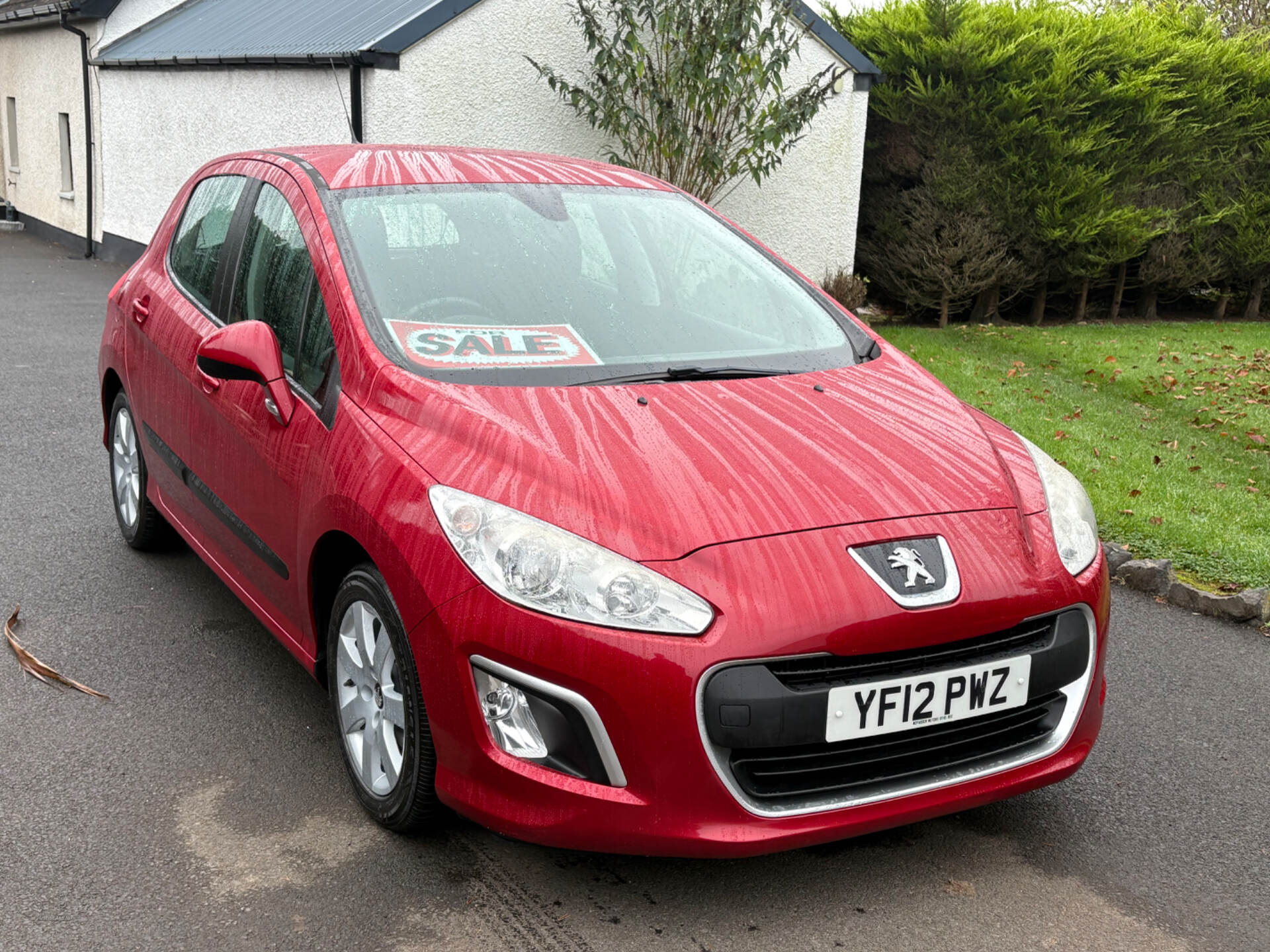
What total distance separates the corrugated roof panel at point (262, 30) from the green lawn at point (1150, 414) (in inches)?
225

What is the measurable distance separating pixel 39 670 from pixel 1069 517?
10.1 ft

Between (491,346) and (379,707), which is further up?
(491,346)

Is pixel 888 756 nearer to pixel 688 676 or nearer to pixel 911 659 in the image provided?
pixel 911 659

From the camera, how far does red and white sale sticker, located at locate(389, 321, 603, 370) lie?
3.18m

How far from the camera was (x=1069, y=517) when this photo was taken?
120 inches

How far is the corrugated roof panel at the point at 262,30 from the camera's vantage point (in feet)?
37.3

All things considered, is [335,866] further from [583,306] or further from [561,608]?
[583,306]

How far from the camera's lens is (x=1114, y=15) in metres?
13.2

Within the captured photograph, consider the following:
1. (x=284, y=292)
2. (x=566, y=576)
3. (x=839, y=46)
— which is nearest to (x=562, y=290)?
(x=284, y=292)

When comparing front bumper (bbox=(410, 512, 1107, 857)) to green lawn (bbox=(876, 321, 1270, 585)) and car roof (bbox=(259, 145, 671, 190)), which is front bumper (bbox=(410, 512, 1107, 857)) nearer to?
car roof (bbox=(259, 145, 671, 190))

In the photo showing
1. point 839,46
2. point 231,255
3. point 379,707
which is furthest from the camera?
point 839,46

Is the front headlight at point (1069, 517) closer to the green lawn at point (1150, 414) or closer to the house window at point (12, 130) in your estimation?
the green lawn at point (1150, 414)

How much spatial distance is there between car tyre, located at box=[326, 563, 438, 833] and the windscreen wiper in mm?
765

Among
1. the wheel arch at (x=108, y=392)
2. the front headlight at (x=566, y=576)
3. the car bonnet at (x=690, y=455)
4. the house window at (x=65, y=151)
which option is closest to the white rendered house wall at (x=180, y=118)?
the house window at (x=65, y=151)
